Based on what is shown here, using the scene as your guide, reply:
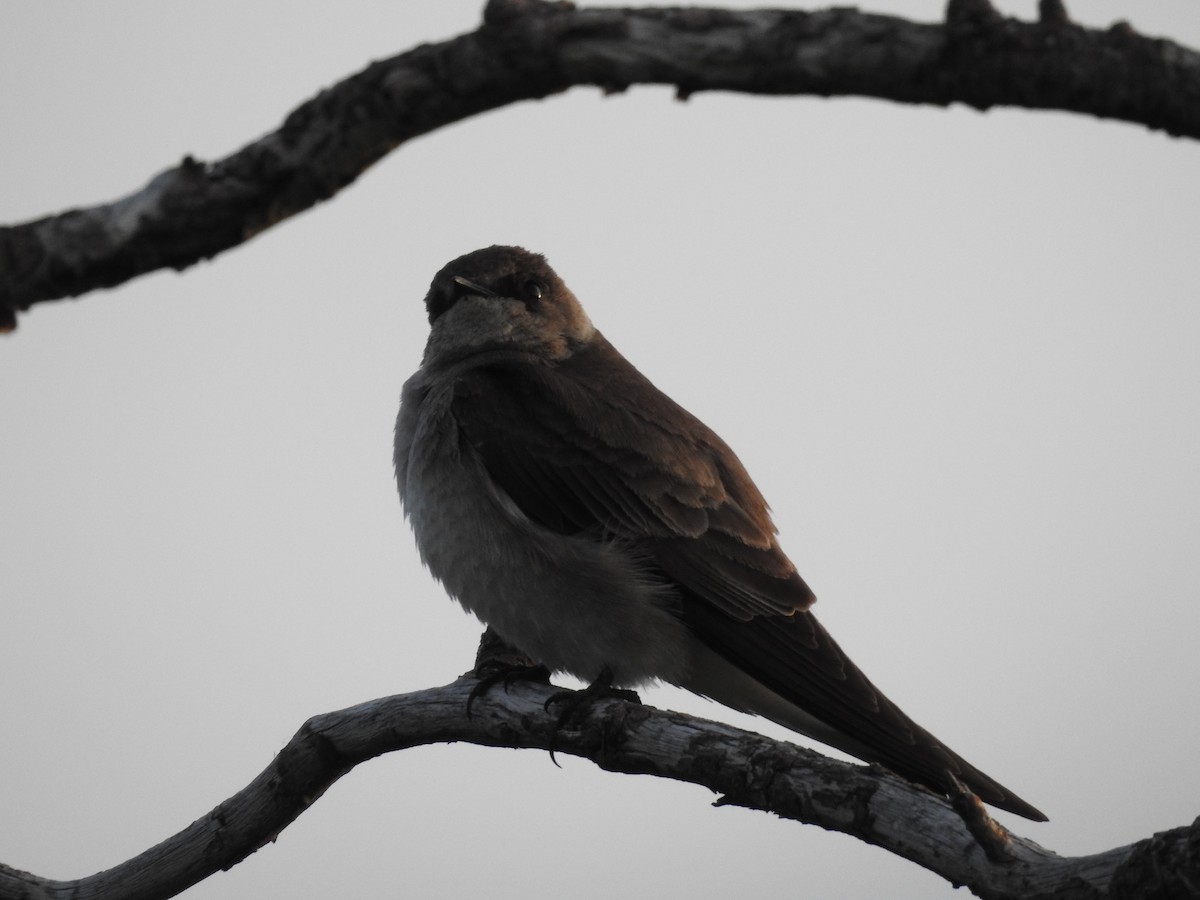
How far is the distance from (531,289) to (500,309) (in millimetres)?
268

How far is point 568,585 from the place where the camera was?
19.9ft

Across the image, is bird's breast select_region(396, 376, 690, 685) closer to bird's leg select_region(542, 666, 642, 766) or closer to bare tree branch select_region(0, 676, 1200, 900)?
bird's leg select_region(542, 666, 642, 766)

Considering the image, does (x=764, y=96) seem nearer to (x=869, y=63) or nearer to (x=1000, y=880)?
(x=869, y=63)

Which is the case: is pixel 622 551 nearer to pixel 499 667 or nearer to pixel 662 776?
pixel 499 667

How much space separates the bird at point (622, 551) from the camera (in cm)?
597

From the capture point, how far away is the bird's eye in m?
7.47

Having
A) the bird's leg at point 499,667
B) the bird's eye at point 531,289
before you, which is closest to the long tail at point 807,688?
the bird's leg at point 499,667

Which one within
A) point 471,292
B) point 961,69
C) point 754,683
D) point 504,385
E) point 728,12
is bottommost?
point 754,683

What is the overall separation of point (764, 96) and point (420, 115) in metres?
0.79

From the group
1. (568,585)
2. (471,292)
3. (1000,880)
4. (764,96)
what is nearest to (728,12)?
(764,96)

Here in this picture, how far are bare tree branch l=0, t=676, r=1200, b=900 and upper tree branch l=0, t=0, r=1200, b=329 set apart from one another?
191cm

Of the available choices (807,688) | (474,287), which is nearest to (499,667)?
(807,688)

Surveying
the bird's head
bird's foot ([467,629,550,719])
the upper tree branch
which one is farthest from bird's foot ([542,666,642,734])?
the upper tree branch

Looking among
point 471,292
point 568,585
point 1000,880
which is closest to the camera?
point 1000,880
